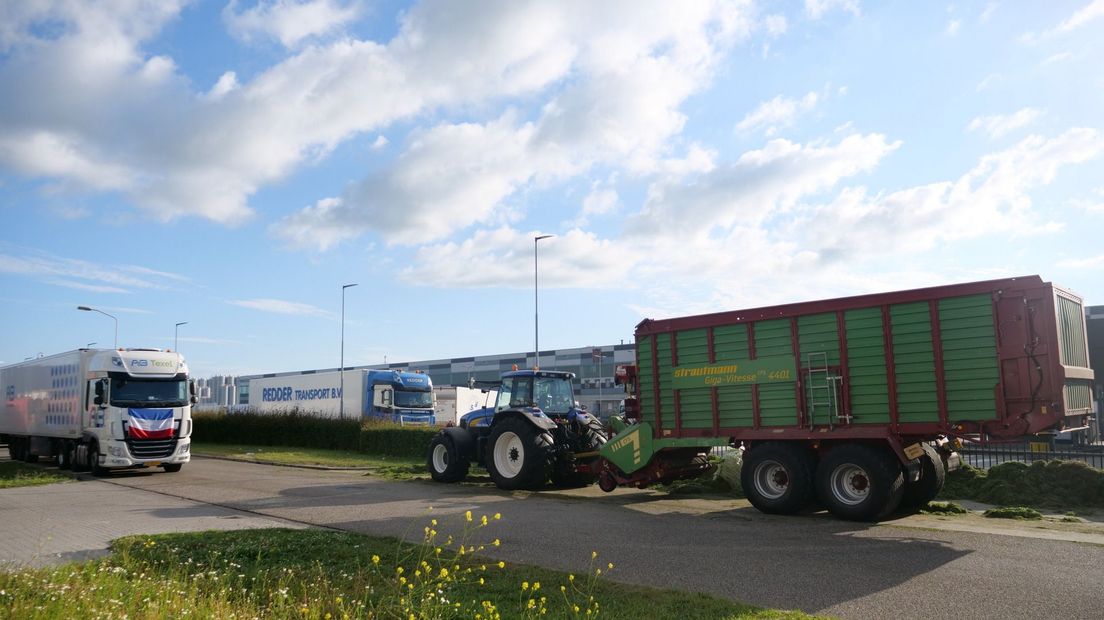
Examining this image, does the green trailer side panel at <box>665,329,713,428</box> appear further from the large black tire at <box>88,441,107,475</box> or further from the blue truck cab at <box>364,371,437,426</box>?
the blue truck cab at <box>364,371,437,426</box>

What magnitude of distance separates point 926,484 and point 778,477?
7.40 feet

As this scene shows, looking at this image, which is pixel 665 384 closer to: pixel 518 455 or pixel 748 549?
pixel 518 455

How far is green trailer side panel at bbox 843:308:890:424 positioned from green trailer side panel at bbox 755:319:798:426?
3.10 feet

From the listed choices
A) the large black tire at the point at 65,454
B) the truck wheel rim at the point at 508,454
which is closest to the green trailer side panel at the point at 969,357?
the truck wheel rim at the point at 508,454

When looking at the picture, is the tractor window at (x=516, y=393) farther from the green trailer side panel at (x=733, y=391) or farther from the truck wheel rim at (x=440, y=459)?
the green trailer side panel at (x=733, y=391)

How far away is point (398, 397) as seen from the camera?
37.1 metres

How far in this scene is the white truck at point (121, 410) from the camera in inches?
786

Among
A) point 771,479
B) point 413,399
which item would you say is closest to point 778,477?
point 771,479

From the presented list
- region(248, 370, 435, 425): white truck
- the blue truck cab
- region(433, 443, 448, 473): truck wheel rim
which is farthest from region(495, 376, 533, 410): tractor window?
the blue truck cab

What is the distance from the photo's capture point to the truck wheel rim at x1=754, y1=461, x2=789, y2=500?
12.6 meters

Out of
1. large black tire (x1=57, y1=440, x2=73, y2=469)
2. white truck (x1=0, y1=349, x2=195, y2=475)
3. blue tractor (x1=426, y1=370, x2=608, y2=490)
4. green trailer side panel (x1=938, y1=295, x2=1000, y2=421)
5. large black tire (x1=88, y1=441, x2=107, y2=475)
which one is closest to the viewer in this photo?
green trailer side panel (x1=938, y1=295, x2=1000, y2=421)

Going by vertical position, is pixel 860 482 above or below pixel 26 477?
above

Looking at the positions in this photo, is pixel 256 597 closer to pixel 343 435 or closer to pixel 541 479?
pixel 541 479

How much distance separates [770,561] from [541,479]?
7516 mm
